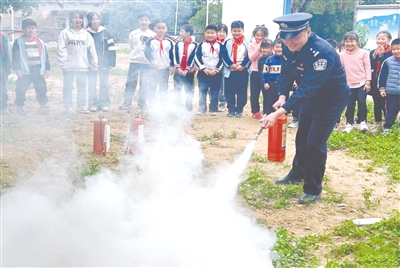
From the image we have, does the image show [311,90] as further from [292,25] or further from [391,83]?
[391,83]

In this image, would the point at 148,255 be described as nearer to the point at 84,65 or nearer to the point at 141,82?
the point at 84,65

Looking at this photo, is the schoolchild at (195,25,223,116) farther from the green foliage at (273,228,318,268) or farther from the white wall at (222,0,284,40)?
the green foliage at (273,228,318,268)

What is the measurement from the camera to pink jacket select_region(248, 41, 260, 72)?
30.2 ft

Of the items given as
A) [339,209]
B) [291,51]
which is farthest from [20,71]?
[339,209]

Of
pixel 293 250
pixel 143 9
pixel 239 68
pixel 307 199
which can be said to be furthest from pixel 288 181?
pixel 239 68

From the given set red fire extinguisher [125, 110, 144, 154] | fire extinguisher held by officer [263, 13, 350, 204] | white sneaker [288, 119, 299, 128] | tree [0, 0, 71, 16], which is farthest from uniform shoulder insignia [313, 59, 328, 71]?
white sneaker [288, 119, 299, 128]

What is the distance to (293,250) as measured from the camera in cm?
393

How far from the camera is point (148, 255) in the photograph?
3.24 m

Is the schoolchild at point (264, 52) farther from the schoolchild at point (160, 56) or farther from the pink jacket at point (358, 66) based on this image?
the schoolchild at point (160, 56)

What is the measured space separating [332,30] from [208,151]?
27.9 meters

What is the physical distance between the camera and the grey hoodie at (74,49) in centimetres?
864

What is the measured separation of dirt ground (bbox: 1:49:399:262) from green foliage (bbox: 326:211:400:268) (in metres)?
0.24

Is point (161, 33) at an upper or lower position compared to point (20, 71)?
upper

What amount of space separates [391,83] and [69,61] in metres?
5.39
